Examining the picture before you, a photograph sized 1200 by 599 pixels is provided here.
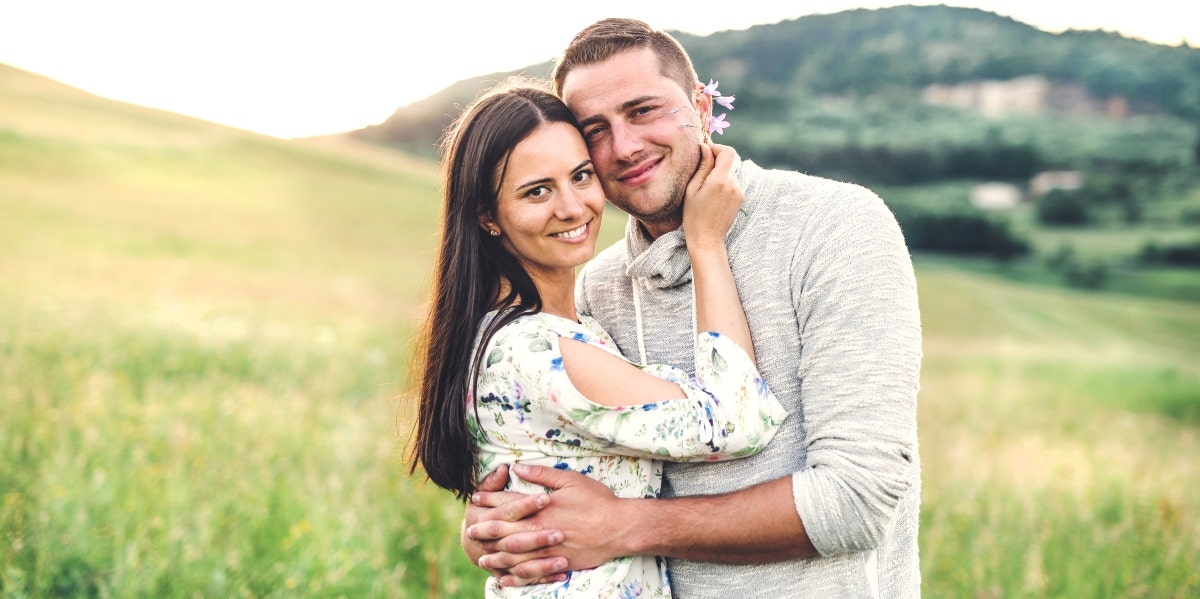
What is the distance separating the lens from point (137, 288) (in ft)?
36.9

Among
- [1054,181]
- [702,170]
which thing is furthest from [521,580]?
[1054,181]

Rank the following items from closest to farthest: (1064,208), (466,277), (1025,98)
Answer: (466,277)
(1064,208)
(1025,98)

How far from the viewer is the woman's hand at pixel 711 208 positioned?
9.10 feet

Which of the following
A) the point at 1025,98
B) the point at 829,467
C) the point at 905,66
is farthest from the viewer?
the point at 905,66

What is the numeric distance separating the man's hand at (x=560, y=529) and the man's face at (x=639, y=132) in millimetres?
995

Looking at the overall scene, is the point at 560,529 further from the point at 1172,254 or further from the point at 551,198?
the point at 1172,254

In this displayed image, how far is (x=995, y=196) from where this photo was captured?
177 ft

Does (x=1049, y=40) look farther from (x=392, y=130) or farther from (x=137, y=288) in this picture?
(x=137, y=288)

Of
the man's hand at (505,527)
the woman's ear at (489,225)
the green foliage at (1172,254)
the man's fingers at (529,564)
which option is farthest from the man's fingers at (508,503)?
the green foliage at (1172,254)

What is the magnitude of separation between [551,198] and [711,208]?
0.52m

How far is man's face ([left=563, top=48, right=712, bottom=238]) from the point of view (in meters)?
3.01

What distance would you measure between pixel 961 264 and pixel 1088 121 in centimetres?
4161

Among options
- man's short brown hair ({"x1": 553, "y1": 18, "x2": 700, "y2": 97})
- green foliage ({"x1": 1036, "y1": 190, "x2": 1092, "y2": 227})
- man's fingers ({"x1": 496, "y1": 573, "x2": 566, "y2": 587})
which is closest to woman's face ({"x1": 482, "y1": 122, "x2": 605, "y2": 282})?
man's short brown hair ({"x1": 553, "y1": 18, "x2": 700, "y2": 97})

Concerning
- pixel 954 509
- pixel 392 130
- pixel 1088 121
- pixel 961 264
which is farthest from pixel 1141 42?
pixel 954 509
